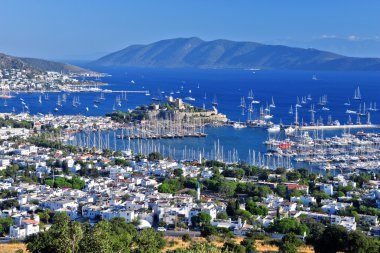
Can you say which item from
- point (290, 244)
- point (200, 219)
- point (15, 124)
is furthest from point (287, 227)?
point (15, 124)

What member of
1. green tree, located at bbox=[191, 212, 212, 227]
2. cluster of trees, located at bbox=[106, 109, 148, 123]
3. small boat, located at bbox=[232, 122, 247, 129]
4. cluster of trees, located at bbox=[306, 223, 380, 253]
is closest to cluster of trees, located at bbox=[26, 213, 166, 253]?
green tree, located at bbox=[191, 212, 212, 227]

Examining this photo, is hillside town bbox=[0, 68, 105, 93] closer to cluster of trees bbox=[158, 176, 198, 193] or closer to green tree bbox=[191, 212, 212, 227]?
cluster of trees bbox=[158, 176, 198, 193]

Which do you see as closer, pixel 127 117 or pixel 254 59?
pixel 127 117

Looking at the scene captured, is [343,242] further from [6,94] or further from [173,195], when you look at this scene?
[6,94]

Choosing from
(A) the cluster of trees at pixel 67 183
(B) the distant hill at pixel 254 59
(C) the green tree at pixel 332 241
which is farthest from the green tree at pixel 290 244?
(B) the distant hill at pixel 254 59

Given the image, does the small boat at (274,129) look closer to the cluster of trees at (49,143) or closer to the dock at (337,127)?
the dock at (337,127)

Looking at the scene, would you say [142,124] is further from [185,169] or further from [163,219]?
[163,219]
